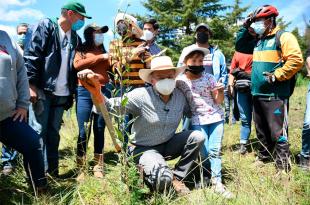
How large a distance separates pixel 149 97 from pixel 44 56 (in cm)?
125

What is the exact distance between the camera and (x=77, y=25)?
4164mm

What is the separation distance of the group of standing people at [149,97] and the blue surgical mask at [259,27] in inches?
0.5

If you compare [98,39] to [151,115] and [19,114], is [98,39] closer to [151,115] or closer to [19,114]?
[151,115]

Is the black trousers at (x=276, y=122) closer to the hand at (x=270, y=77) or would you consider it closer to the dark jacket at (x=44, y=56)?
the hand at (x=270, y=77)

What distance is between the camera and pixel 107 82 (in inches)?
174

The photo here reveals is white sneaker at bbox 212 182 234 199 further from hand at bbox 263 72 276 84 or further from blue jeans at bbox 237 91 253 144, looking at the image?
blue jeans at bbox 237 91 253 144

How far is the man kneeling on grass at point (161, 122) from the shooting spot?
3.69m

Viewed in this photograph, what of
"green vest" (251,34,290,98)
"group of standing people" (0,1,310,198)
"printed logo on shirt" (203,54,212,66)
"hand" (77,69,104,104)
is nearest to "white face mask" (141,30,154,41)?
"group of standing people" (0,1,310,198)

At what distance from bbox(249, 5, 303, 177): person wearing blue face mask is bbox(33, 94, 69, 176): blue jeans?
234 cm

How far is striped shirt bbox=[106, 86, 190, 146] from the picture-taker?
3717 mm

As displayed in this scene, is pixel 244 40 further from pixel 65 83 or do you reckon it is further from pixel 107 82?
pixel 65 83

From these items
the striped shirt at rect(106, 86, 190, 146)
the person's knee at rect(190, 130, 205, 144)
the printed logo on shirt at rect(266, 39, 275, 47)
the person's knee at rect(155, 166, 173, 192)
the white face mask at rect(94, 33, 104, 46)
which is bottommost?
the person's knee at rect(155, 166, 173, 192)

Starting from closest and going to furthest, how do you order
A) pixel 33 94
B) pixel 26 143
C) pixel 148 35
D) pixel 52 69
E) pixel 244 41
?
pixel 26 143, pixel 33 94, pixel 52 69, pixel 148 35, pixel 244 41

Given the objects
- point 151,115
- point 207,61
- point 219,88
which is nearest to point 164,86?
point 151,115
